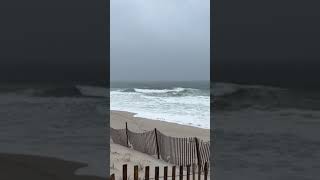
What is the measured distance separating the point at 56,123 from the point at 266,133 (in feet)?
28.3

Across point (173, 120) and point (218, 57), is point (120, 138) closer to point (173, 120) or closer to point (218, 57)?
point (218, 57)

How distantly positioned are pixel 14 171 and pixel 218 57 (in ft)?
14.7

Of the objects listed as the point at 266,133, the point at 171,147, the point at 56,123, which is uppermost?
the point at 171,147

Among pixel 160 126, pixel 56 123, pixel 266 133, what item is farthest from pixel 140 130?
pixel 266 133

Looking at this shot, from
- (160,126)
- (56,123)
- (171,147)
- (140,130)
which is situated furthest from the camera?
(160,126)

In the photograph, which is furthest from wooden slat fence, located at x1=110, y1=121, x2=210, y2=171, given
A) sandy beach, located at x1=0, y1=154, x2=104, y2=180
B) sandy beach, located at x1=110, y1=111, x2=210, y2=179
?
sandy beach, located at x1=0, y1=154, x2=104, y2=180

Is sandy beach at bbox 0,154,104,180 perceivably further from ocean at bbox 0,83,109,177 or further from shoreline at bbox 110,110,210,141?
shoreline at bbox 110,110,210,141

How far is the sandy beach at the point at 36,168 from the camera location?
6962 millimetres

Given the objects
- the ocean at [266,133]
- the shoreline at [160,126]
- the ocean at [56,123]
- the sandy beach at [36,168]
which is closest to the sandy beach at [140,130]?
the shoreline at [160,126]

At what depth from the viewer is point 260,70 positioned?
A: 108ft

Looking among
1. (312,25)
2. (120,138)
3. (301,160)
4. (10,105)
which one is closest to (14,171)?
(120,138)

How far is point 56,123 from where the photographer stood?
16.6 meters

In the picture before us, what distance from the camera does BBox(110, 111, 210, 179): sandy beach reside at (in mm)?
9125

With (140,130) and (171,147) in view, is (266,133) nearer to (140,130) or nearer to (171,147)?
(140,130)
